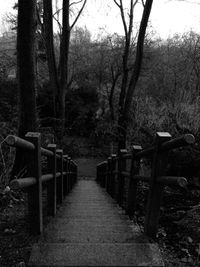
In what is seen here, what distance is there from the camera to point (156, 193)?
3279 mm

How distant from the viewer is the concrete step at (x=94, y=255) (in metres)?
2.57

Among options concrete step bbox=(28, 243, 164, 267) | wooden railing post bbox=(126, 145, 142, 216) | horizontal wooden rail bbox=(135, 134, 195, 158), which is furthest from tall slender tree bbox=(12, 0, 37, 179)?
concrete step bbox=(28, 243, 164, 267)

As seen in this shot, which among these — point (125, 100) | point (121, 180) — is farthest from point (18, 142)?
point (125, 100)

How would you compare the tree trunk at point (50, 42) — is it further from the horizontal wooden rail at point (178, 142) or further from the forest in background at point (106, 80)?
the horizontal wooden rail at point (178, 142)

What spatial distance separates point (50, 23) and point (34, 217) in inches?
448

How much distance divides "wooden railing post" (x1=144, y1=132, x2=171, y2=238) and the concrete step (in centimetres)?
38

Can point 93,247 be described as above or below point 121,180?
above

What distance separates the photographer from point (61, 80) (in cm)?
1409

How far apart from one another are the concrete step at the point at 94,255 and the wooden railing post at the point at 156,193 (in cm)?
38

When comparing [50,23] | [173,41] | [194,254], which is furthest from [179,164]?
[173,41]

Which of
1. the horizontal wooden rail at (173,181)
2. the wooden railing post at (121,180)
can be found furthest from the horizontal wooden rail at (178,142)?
the wooden railing post at (121,180)

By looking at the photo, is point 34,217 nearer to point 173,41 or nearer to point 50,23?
point 50,23

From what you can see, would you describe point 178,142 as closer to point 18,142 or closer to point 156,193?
point 156,193

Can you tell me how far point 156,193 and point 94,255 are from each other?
99 centimetres
